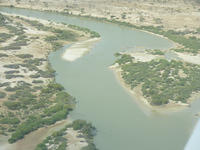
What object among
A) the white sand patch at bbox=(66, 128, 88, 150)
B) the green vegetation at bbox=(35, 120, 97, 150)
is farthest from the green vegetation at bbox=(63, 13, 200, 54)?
the white sand patch at bbox=(66, 128, 88, 150)

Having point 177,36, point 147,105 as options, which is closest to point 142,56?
point 147,105

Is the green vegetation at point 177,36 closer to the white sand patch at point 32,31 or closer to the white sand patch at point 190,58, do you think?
the white sand patch at point 190,58

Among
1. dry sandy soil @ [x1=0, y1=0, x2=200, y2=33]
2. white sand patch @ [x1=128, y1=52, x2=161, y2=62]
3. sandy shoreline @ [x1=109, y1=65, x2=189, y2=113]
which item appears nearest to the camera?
sandy shoreline @ [x1=109, y1=65, x2=189, y2=113]

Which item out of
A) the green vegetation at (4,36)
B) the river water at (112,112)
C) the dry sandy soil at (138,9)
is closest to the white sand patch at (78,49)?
the river water at (112,112)

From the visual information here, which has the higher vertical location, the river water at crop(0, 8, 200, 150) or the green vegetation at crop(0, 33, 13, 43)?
the green vegetation at crop(0, 33, 13, 43)

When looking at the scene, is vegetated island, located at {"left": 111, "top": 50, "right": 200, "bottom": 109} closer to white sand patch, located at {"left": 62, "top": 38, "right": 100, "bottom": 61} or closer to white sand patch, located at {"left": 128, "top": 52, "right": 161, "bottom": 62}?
white sand patch, located at {"left": 128, "top": 52, "right": 161, "bottom": 62}

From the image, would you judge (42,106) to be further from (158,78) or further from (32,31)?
(32,31)
